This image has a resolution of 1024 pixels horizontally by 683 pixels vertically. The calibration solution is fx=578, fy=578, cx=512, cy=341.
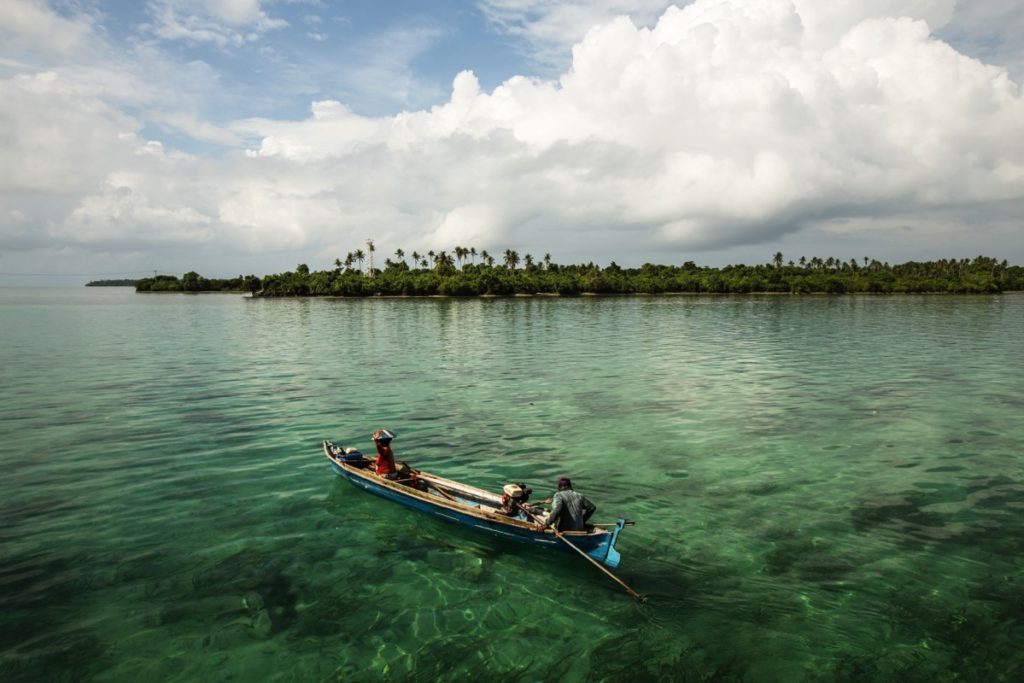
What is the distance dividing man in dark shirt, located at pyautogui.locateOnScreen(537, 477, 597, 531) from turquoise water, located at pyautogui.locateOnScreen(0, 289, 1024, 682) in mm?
1176

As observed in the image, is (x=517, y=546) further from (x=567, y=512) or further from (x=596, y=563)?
(x=596, y=563)

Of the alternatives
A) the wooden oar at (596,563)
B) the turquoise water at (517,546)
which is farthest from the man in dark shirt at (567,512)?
the turquoise water at (517,546)

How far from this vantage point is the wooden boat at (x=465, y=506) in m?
15.3

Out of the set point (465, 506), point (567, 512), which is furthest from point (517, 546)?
point (567, 512)

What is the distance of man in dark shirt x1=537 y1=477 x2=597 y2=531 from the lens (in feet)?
51.3

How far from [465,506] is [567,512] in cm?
342

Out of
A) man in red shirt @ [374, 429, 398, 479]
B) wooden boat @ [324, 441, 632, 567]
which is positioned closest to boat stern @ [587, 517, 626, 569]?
wooden boat @ [324, 441, 632, 567]

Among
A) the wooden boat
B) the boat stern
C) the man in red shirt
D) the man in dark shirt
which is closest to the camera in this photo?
the boat stern

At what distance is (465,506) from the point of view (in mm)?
17438

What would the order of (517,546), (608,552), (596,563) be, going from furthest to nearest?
1. (517,546)
2. (608,552)
3. (596,563)

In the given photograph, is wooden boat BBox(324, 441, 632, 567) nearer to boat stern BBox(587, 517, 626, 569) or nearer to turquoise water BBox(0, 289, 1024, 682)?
boat stern BBox(587, 517, 626, 569)

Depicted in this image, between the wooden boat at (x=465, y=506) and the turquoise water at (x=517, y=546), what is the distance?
2.06ft

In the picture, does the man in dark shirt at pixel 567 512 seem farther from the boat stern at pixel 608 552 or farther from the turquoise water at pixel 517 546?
the turquoise water at pixel 517 546

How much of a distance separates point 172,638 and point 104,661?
123 centimetres
